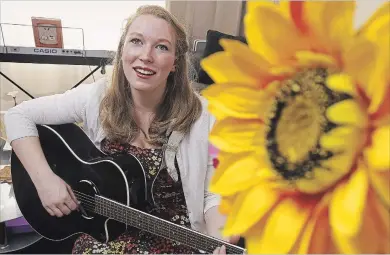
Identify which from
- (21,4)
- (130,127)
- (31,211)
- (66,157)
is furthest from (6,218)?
(21,4)

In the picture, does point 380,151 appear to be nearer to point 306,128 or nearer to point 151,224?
point 306,128

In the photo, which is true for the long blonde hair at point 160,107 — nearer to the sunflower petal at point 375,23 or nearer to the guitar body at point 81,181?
the guitar body at point 81,181

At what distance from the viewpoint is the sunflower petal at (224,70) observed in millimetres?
177

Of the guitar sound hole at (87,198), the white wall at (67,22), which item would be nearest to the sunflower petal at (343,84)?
the guitar sound hole at (87,198)

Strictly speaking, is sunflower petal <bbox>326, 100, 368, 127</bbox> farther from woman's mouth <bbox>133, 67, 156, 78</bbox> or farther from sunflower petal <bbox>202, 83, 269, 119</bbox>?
woman's mouth <bbox>133, 67, 156, 78</bbox>

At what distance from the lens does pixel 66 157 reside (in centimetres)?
88

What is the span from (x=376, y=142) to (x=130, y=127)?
788 mm

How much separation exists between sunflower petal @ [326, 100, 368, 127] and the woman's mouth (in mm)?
581

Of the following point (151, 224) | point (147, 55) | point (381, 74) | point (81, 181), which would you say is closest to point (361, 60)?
point (381, 74)

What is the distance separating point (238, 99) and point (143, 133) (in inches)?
29.5

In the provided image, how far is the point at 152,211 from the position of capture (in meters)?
0.87

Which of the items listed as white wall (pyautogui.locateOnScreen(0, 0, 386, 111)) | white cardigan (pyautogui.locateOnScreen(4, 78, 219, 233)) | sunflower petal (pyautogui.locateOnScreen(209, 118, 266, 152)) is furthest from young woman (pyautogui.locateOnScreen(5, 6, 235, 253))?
white wall (pyautogui.locateOnScreen(0, 0, 386, 111))

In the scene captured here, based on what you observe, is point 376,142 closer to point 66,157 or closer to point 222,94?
point 222,94

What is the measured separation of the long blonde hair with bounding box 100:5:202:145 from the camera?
34.3 inches
